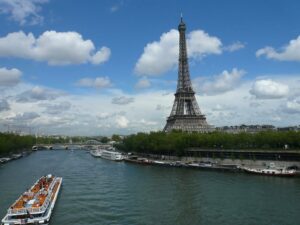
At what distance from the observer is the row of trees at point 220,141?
194ft

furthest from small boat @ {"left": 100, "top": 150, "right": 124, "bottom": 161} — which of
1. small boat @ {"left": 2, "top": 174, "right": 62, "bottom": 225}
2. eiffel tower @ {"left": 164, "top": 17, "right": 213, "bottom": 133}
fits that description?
small boat @ {"left": 2, "top": 174, "right": 62, "bottom": 225}

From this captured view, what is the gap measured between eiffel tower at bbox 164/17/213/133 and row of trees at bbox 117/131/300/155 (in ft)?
38.7

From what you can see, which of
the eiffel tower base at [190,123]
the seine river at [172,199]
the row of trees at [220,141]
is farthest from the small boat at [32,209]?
the eiffel tower base at [190,123]

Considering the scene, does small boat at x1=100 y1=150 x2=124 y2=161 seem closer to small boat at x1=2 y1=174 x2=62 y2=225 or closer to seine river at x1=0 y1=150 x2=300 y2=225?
seine river at x1=0 y1=150 x2=300 y2=225

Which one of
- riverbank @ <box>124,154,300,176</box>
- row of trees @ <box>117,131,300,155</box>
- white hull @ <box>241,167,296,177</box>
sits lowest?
white hull @ <box>241,167,296,177</box>

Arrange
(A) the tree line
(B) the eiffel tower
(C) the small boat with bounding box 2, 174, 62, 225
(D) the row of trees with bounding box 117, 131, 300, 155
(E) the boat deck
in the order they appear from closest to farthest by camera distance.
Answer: (C) the small boat with bounding box 2, 174, 62, 225 → (E) the boat deck → (D) the row of trees with bounding box 117, 131, 300, 155 → (A) the tree line → (B) the eiffel tower

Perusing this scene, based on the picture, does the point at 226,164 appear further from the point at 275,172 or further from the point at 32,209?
the point at 32,209

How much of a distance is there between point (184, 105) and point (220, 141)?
93.6 feet

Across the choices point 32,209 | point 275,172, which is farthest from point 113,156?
point 32,209

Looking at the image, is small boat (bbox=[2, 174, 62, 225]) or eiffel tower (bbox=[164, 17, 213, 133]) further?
eiffel tower (bbox=[164, 17, 213, 133])

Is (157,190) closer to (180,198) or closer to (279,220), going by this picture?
(180,198)

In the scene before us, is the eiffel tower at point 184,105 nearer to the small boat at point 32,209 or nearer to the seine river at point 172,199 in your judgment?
the seine river at point 172,199

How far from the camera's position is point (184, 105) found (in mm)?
95500

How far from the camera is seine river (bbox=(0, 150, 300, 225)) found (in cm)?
2730
